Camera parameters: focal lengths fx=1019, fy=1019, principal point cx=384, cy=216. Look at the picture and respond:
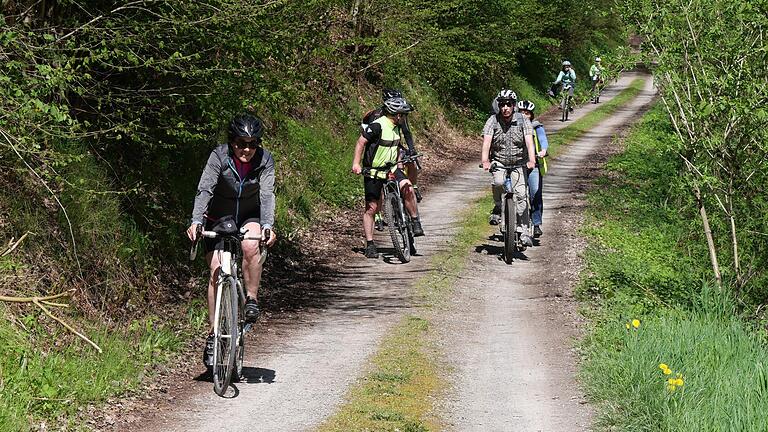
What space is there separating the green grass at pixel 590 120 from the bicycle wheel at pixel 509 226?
14.7 metres

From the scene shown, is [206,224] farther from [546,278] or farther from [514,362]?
[546,278]

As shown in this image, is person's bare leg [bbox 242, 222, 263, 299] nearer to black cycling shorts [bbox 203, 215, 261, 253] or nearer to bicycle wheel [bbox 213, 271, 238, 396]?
black cycling shorts [bbox 203, 215, 261, 253]

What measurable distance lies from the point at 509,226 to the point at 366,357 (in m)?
4.69

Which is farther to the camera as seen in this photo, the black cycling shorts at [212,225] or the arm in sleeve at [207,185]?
the black cycling shorts at [212,225]

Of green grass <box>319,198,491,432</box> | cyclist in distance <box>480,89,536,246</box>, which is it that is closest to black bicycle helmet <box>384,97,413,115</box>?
cyclist in distance <box>480,89,536,246</box>

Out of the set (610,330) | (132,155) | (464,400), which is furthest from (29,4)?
(610,330)

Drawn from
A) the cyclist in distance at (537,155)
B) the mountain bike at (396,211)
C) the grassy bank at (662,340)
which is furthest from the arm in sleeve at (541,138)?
the mountain bike at (396,211)

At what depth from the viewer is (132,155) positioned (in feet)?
37.0

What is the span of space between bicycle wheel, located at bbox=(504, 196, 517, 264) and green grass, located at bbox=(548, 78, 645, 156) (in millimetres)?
14709

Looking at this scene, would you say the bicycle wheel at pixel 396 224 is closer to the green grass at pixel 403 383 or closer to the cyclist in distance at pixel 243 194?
the green grass at pixel 403 383

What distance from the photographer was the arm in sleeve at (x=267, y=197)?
24.3 ft

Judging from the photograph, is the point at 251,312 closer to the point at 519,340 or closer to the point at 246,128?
the point at 246,128

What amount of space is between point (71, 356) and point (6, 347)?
1.81 ft

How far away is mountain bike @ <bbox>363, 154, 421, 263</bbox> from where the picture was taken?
1280 centimetres
